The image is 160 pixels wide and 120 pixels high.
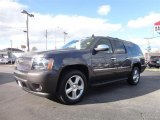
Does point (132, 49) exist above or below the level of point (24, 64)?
above

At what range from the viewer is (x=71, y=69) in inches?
231

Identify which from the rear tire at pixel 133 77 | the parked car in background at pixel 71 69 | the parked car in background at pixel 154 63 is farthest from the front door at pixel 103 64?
the parked car in background at pixel 154 63

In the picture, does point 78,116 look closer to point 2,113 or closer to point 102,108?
point 102,108

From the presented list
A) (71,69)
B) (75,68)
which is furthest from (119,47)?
(71,69)

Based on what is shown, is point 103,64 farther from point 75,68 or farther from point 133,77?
point 133,77

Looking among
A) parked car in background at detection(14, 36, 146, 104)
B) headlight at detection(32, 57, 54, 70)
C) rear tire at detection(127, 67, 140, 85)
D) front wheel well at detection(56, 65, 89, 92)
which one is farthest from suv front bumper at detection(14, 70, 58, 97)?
rear tire at detection(127, 67, 140, 85)

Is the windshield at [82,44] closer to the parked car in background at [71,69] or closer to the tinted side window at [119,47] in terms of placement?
the parked car in background at [71,69]

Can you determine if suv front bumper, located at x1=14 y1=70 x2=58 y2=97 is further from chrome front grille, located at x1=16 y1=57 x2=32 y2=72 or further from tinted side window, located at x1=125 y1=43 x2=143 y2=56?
tinted side window, located at x1=125 y1=43 x2=143 y2=56

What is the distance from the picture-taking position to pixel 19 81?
5.89 meters

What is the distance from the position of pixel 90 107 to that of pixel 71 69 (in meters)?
1.01

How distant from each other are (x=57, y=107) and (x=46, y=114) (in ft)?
1.79

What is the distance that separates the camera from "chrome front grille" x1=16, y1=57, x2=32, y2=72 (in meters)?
5.59

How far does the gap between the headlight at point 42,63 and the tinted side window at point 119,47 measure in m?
2.70

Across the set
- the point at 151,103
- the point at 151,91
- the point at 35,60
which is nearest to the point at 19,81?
the point at 35,60
